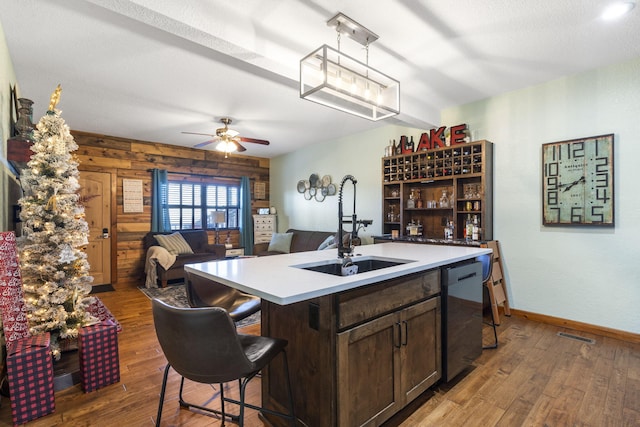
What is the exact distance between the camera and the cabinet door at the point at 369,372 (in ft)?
4.86

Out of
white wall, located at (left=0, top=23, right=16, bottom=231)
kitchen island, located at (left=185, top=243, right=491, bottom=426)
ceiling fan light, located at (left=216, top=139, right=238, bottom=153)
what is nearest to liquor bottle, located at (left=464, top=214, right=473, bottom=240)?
kitchen island, located at (left=185, top=243, right=491, bottom=426)

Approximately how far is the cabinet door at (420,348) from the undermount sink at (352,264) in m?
0.34

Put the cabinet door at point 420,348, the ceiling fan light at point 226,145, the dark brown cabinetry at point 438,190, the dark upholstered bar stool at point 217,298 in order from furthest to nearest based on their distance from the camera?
the ceiling fan light at point 226,145, the dark brown cabinetry at point 438,190, the dark upholstered bar stool at point 217,298, the cabinet door at point 420,348

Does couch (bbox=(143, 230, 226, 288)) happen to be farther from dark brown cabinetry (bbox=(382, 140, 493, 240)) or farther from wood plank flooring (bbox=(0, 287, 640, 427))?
dark brown cabinetry (bbox=(382, 140, 493, 240))

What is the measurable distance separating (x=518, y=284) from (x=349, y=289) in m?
3.11

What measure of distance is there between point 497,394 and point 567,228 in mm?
2145

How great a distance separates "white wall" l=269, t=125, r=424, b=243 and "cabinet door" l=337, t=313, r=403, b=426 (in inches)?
140

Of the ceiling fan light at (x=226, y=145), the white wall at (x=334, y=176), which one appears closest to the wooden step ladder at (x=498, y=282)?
the white wall at (x=334, y=176)

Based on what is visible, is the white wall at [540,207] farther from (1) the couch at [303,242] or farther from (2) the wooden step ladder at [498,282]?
(1) the couch at [303,242]

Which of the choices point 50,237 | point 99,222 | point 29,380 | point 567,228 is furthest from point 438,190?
point 99,222

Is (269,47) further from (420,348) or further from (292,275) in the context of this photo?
(420,348)

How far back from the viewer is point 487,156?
3.79 meters

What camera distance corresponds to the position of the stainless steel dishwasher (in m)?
2.14

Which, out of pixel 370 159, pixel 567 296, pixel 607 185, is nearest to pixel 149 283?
pixel 370 159
